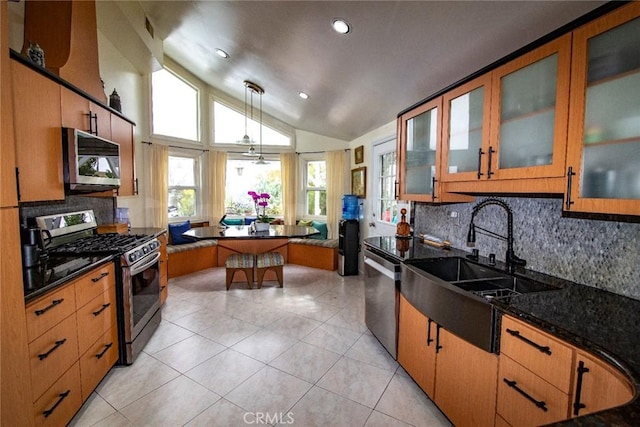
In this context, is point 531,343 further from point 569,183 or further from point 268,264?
point 268,264

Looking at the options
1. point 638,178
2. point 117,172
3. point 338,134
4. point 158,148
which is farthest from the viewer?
point 338,134

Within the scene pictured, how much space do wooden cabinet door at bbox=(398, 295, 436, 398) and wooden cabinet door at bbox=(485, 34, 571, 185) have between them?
3.36 ft

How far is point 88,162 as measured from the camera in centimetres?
220

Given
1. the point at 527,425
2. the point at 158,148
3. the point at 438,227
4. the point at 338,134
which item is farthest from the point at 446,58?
the point at 158,148

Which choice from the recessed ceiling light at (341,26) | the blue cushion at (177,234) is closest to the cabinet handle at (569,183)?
the recessed ceiling light at (341,26)

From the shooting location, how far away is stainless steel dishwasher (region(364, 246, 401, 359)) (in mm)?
2229

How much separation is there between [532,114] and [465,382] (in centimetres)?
145

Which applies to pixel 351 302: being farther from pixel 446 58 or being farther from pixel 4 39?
pixel 4 39

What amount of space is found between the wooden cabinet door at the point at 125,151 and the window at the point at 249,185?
101 inches

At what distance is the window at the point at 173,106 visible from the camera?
4871 millimetres

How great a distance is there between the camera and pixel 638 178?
1.08m

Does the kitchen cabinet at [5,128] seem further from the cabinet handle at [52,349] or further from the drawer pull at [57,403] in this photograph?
the drawer pull at [57,403]

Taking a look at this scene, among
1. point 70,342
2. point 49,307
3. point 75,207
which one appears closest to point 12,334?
point 49,307

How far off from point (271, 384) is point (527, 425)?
1.56 metres
